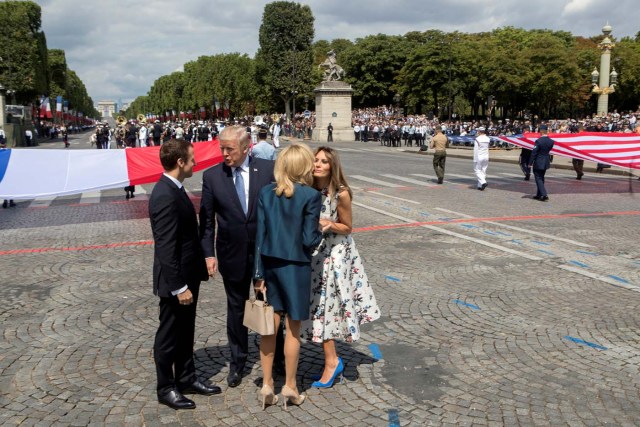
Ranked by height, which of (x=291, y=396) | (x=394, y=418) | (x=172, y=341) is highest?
(x=172, y=341)

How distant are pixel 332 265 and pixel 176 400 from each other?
143 centimetres

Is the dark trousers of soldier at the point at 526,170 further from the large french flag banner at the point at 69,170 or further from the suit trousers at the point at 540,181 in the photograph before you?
the large french flag banner at the point at 69,170

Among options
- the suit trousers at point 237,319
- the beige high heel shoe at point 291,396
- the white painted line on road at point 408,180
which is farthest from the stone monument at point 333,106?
the beige high heel shoe at point 291,396

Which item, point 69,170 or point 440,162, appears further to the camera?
point 440,162

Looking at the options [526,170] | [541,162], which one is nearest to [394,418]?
[541,162]

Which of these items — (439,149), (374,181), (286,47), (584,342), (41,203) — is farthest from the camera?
(286,47)

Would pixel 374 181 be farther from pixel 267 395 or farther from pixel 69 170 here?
pixel 267 395

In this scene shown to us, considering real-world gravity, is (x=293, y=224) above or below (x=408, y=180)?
above

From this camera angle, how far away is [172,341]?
167 inches

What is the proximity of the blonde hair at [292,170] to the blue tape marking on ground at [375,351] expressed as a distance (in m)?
1.89

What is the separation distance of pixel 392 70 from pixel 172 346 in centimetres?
8387

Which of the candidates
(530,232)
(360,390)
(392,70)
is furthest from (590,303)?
(392,70)

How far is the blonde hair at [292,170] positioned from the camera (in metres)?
3.97

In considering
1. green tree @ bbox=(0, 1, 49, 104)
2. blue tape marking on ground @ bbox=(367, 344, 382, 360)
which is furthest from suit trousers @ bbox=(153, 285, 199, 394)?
green tree @ bbox=(0, 1, 49, 104)
